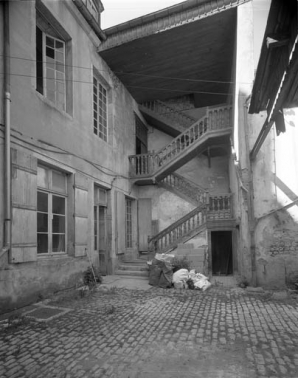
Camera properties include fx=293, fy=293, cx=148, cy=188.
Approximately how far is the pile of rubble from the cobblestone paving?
1642 millimetres

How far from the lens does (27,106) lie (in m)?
6.64

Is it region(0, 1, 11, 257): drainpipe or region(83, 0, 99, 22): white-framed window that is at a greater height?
region(83, 0, 99, 22): white-framed window

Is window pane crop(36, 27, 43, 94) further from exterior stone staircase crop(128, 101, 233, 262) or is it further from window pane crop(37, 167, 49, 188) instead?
exterior stone staircase crop(128, 101, 233, 262)

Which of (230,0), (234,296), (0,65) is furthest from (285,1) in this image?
(230,0)

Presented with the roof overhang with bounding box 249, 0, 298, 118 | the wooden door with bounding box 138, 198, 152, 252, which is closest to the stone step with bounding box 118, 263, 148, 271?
the wooden door with bounding box 138, 198, 152, 252

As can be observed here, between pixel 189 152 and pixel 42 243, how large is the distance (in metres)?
7.44

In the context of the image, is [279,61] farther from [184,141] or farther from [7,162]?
[184,141]

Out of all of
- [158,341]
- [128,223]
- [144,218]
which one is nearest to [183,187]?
[144,218]

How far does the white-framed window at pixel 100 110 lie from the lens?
10.6m

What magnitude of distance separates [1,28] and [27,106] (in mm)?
1593

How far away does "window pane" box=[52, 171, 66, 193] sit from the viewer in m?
7.81

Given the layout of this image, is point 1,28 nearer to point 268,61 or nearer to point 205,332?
point 268,61

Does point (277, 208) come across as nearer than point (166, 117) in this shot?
Yes

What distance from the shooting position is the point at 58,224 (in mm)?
7938
